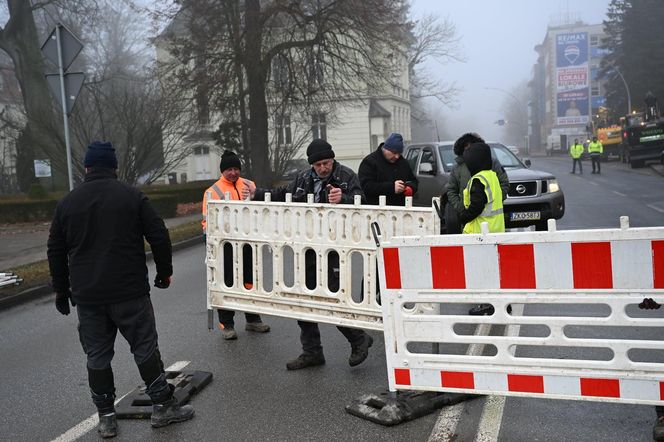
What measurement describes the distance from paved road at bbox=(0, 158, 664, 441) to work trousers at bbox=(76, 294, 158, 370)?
54 centimetres

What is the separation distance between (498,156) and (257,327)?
7800 millimetres

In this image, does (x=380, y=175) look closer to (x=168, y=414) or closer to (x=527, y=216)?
(x=168, y=414)

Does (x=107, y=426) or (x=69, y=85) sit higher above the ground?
(x=69, y=85)

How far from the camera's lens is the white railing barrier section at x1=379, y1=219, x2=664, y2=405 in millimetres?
3613

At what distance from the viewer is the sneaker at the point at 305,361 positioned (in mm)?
5465

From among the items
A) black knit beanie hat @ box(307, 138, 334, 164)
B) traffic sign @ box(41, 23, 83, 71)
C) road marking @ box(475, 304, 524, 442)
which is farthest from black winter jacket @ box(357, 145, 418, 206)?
traffic sign @ box(41, 23, 83, 71)

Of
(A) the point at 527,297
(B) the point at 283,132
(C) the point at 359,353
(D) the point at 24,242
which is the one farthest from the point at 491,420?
(B) the point at 283,132

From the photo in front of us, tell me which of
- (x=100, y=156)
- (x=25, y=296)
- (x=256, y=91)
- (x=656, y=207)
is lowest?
(x=25, y=296)

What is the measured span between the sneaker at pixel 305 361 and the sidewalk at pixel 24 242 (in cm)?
805

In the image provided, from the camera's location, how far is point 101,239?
419 centimetres

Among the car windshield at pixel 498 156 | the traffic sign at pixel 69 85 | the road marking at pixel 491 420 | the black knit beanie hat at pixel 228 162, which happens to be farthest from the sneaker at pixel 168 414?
the car windshield at pixel 498 156

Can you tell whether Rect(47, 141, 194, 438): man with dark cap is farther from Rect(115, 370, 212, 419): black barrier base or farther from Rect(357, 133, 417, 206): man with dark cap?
Rect(357, 133, 417, 206): man with dark cap

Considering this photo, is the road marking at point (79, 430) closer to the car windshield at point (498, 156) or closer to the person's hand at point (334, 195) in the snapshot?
the person's hand at point (334, 195)

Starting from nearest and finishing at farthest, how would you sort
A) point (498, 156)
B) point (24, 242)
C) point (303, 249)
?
point (303, 249), point (498, 156), point (24, 242)
